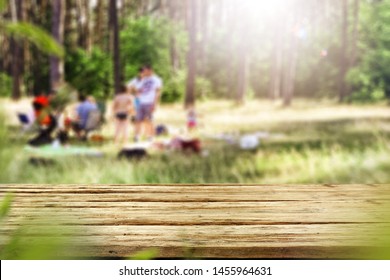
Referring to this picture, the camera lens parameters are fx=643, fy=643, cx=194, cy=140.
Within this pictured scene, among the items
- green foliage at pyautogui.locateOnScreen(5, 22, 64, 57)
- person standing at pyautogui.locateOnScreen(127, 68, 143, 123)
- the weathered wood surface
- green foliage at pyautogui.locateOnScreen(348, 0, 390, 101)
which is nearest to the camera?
green foliage at pyautogui.locateOnScreen(5, 22, 64, 57)

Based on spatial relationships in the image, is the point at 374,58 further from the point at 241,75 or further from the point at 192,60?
the point at 192,60

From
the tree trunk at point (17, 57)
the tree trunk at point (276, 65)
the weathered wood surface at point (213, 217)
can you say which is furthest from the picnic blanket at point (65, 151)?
the weathered wood surface at point (213, 217)

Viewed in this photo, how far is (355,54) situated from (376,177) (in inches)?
31.1

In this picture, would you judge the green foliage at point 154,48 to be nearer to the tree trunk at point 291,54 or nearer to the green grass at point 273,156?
the green grass at point 273,156

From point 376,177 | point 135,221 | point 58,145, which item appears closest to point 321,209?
point 135,221

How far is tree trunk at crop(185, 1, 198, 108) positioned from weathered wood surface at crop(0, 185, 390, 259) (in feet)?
6.86

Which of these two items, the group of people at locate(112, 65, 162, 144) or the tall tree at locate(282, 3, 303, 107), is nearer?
the group of people at locate(112, 65, 162, 144)

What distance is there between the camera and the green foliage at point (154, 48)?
12.4ft

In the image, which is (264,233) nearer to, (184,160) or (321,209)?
(321,209)

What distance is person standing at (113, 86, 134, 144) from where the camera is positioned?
12.2 ft

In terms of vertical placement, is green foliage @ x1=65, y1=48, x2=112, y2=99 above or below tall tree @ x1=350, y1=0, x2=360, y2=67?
below

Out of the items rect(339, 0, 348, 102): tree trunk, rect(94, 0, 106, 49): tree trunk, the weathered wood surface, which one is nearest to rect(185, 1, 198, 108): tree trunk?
rect(94, 0, 106, 49): tree trunk

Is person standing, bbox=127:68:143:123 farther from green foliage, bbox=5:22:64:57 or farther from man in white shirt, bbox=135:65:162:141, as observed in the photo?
green foliage, bbox=5:22:64:57

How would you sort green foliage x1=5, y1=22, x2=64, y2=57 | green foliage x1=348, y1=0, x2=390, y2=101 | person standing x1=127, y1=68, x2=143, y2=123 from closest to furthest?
green foliage x1=5, y1=22, x2=64, y2=57 → person standing x1=127, y1=68, x2=143, y2=123 → green foliage x1=348, y1=0, x2=390, y2=101
